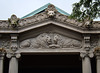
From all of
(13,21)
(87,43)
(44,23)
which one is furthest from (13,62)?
(87,43)

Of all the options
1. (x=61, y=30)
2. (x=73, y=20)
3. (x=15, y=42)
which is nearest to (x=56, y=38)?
(x=61, y=30)

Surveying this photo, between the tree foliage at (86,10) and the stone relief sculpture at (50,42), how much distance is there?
6.24 feet

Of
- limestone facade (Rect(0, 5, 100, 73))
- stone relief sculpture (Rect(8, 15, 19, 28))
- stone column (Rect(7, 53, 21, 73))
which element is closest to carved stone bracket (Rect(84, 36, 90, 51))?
limestone facade (Rect(0, 5, 100, 73))

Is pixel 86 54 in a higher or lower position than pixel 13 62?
higher

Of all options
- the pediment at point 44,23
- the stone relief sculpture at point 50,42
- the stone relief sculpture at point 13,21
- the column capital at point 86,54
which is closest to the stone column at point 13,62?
the stone relief sculpture at point 50,42

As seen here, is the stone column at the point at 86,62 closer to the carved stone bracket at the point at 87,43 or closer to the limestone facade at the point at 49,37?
the limestone facade at the point at 49,37

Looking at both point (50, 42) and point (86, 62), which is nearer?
point (86, 62)

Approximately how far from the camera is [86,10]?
13047 mm

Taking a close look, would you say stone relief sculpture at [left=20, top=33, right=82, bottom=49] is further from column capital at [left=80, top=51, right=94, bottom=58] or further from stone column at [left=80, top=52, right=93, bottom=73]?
stone column at [left=80, top=52, right=93, bottom=73]

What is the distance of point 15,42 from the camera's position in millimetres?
14180

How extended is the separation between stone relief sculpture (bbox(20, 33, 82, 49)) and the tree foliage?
6.24 ft

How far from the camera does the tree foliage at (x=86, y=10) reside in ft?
41.9

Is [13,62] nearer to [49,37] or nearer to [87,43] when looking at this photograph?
[49,37]

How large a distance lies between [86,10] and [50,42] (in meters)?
3.11
